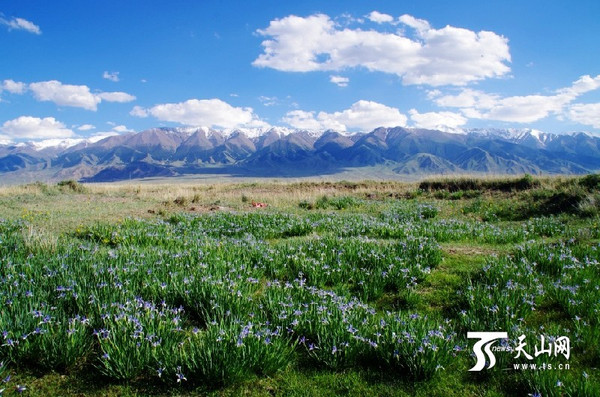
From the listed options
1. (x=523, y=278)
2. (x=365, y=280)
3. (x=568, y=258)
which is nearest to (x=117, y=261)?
(x=365, y=280)

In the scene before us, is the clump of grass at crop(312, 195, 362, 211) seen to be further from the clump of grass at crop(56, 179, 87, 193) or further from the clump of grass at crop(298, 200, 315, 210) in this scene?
the clump of grass at crop(56, 179, 87, 193)

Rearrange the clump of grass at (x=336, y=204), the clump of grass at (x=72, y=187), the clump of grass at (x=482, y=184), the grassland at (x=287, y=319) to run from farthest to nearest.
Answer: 1. the clump of grass at (x=72, y=187)
2. the clump of grass at (x=482, y=184)
3. the clump of grass at (x=336, y=204)
4. the grassland at (x=287, y=319)

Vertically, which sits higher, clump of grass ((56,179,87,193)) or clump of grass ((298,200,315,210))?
clump of grass ((56,179,87,193))

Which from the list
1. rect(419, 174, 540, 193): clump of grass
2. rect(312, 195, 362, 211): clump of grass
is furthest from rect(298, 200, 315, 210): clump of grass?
rect(419, 174, 540, 193): clump of grass

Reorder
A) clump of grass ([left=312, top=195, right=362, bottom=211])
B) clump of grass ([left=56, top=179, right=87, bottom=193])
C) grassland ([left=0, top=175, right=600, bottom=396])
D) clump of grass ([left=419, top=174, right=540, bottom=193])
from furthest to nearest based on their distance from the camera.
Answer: clump of grass ([left=56, top=179, right=87, bottom=193]), clump of grass ([left=419, top=174, right=540, bottom=193]), clump of grass ([left=312, top=195, right=362, bottom=211]), grassland ([left=0, top=175, right=600, bottom=396])

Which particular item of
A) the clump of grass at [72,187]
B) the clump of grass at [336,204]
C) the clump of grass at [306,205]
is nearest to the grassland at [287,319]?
the clump of grass at [336,204]

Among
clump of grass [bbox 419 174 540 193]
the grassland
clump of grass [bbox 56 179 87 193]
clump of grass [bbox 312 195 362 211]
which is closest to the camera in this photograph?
the grassland

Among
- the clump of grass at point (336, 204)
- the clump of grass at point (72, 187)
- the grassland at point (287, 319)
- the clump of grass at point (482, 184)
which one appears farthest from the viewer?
the clump of grass at point (72, 187)

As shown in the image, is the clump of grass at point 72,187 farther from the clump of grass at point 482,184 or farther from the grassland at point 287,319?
the clump of grass at point 482,184

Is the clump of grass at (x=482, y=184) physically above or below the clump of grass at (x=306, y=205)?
above

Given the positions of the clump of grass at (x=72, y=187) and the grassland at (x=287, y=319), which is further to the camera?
the clump of grass at (x=72, y=187)

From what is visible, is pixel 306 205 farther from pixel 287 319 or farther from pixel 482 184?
pixel 287 319

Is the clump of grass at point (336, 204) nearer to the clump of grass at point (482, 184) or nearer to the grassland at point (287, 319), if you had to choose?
the clump of grass at point (482, 184)

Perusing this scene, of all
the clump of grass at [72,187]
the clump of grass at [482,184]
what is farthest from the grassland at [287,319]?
the clump of grass at [72,187]
